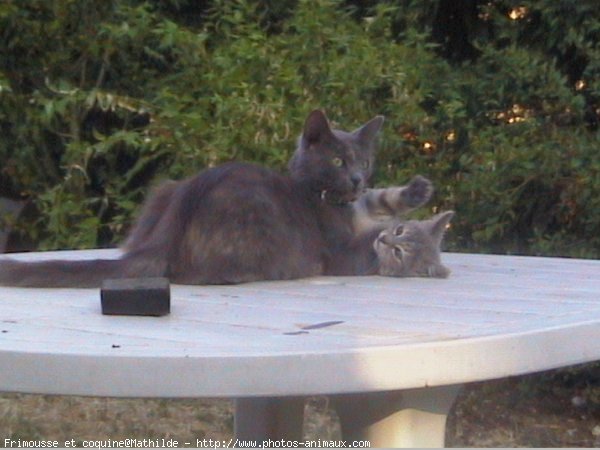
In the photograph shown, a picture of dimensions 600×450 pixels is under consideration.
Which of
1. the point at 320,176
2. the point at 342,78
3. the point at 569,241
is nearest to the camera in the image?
the point at 320,176

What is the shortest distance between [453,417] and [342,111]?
4.10 feet

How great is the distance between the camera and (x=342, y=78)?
156 inches

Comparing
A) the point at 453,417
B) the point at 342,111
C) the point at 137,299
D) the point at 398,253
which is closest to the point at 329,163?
the point at 398,253

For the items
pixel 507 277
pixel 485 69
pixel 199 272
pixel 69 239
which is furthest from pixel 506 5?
pixel 199 272

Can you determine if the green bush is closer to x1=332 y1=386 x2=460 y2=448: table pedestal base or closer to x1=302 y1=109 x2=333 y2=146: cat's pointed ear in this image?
x1=302 y1=109 x2=333 y2=146: cat's pointed ear

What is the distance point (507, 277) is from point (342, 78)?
5.46ft

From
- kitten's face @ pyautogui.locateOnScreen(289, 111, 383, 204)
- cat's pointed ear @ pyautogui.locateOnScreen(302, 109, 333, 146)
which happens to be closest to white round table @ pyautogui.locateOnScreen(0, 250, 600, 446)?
kitten's face @ pyautogui.locateOnScreen(289, 111, 383, 204)

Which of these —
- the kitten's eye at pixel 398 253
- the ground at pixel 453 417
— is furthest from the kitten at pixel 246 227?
the ground at pixel 453 417

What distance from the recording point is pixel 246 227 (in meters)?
2.33

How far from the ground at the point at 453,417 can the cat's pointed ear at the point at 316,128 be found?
1528mm

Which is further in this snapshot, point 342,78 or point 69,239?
point 69,239

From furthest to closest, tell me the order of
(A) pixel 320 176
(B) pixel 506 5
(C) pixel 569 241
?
(B) pixel 506 5 → (C) pixel 569 241 → (A) pixel 320 176

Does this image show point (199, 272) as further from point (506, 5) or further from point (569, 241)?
point (506, 5)

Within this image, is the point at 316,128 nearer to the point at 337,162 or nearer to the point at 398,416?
the point at 337,162
